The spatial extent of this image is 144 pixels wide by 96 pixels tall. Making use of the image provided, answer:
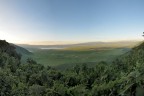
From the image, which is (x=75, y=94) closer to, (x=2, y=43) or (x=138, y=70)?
(x=138, y=70)

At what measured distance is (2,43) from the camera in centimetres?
7894

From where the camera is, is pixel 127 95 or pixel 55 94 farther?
pixel 55 94

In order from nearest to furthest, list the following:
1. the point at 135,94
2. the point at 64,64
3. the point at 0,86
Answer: the point at 135,94, the point at 0,86, the point at 64,64

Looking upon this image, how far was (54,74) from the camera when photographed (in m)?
54.6

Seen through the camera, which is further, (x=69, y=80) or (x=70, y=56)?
(x=70, y=56)

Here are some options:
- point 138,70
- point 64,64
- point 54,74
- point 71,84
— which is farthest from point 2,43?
point 138,70

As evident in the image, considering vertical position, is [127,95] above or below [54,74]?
above

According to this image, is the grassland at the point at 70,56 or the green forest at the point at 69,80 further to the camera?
the grassland at the point at 70,56

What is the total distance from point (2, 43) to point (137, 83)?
240 feet

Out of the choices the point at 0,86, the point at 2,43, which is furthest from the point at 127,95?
the point at 2,43

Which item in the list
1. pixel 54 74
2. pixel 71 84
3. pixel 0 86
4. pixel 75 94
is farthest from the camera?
pixel 54 74

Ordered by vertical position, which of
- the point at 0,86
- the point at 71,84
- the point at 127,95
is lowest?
the point at 71,84

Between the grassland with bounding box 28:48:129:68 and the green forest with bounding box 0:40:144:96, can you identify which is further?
the grassland with bounding box 28:48:129:68

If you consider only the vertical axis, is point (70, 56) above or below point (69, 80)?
above
